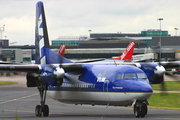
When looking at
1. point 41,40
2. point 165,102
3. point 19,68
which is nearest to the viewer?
point 19,68

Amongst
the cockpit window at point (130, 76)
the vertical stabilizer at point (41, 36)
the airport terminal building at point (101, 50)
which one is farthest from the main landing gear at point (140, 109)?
the airport terminal building at point (101, 50)

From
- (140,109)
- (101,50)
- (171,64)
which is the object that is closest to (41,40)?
(171,64)

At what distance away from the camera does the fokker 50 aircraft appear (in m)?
20.0

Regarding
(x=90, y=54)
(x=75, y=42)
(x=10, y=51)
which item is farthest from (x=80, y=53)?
(x=75, y=42)

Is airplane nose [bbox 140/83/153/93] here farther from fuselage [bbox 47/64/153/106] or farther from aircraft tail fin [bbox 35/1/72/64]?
aircraft tail fin [bbox 35/1/72/64]

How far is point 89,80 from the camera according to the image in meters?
22.6

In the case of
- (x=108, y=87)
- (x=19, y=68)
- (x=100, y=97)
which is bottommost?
(x=100, y=97)

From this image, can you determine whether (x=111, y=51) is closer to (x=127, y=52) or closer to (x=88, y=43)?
(x=88, y=43)

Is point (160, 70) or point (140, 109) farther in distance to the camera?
point (160, 70)

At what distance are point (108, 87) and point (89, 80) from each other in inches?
82.1

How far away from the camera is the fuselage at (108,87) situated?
19.8 m

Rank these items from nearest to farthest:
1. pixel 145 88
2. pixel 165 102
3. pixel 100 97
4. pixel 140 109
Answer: pixel 145 88
pixel 140 109
pixel 100 97
pixel 165 102

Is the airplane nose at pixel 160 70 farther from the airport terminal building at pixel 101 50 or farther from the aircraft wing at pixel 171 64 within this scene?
the airport terminal building at pixel 101 50

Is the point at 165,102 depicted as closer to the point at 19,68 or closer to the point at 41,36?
the point at 41,36
